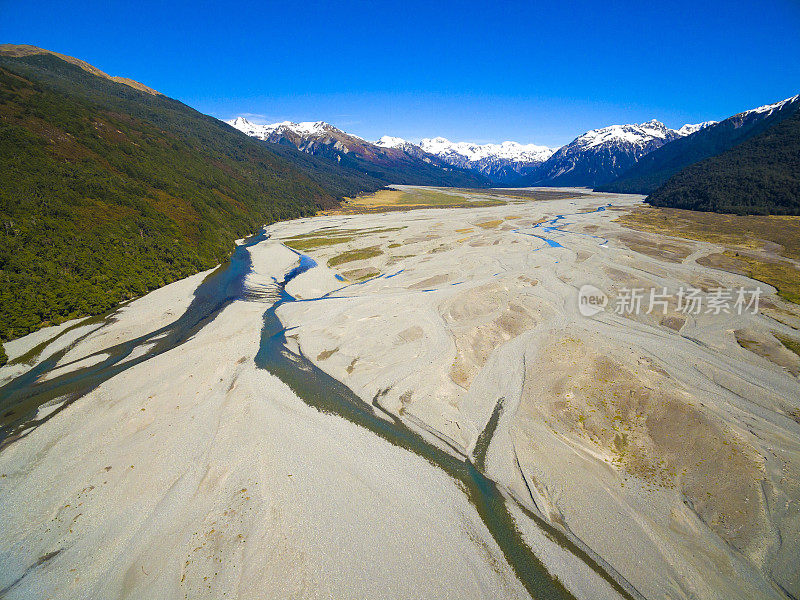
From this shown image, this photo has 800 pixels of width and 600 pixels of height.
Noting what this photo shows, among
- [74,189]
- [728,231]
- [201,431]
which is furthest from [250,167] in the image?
[728,231]

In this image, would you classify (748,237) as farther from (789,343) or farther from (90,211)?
(90,211)

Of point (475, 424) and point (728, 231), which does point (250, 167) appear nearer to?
point (475, 424)

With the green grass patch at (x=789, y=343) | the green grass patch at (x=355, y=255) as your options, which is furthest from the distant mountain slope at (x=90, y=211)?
the green grass patch at (x=789, y=343)

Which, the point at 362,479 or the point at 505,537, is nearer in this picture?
the point at 505,537

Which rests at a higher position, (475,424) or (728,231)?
(728,231)

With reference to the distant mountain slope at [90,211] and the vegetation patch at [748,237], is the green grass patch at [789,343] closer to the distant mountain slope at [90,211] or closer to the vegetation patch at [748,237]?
the vegetation patch at [748,237]

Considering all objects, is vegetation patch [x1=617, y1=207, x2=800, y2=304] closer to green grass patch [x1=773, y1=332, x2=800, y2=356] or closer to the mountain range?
green grass patch [x1=773, y1=332, x2=800, y2=356]
